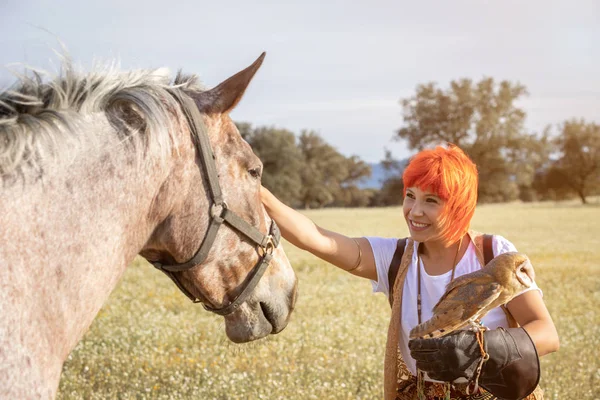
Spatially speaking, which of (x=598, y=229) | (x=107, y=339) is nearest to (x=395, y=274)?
(x=107, y=339)

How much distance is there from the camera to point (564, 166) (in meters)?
75.4

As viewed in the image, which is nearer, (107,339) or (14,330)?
(14,330)

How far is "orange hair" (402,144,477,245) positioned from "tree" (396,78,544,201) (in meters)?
70.4

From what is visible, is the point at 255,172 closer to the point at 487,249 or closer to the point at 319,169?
the point at 487,249

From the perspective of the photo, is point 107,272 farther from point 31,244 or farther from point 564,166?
point 564,166

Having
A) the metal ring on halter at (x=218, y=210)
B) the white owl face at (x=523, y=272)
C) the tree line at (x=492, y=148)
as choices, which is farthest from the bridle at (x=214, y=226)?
the tree line at (x=492, y=148)

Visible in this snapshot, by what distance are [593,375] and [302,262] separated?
12.1 meters

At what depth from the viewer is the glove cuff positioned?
337 centimetres

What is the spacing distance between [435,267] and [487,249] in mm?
391

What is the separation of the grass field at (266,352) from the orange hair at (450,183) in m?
1.44

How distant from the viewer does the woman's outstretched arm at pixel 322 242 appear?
4215mm

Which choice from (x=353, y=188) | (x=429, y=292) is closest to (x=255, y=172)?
→ (x=429, y=292)

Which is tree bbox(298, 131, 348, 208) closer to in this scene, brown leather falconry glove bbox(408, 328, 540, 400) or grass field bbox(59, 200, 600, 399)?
grass field bbox(59, 200, 600, 399)

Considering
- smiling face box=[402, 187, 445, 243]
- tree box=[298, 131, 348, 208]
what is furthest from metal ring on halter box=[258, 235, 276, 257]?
tree box=[298, 131, 348, 208]
